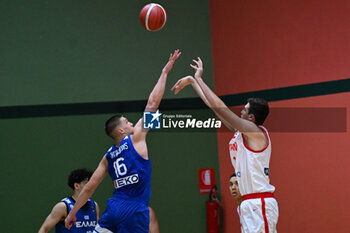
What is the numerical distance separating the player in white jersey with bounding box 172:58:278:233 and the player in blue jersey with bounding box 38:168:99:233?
2327mm

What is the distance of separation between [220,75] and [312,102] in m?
2.31

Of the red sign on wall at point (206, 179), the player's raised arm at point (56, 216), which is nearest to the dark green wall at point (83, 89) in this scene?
the red sign on wall at point (206, 179)

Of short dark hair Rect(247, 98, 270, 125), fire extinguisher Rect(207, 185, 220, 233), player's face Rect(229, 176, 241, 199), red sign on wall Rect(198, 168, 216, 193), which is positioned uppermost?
short dark hair Rect(247, 98, 270, 125)

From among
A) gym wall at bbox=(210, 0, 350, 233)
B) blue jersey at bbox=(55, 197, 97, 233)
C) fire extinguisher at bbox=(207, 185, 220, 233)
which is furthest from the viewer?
fire extinguisher at bbox=(207, 185, 220, 233)

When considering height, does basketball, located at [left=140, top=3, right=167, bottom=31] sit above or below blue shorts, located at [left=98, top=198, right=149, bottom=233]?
above

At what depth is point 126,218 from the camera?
5.15 metres

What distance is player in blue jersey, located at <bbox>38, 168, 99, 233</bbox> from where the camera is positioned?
6.16 m

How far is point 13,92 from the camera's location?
28.8 ft

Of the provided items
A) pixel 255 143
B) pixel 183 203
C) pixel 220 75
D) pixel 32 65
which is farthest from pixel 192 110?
pixel 255 143

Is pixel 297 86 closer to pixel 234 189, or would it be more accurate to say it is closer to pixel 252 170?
pixel 234 189

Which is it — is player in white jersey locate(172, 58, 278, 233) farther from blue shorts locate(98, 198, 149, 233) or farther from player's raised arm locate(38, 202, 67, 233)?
player's raised arm locate(38, 202, 67, 233)

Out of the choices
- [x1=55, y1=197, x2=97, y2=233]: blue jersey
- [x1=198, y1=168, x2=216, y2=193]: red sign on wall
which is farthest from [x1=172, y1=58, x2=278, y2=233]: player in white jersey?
[x1=198, y1=168, x2=216, y2=193]: red sign on wall

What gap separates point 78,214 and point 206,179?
137 inches

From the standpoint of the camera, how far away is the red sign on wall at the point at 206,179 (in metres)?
9.30
